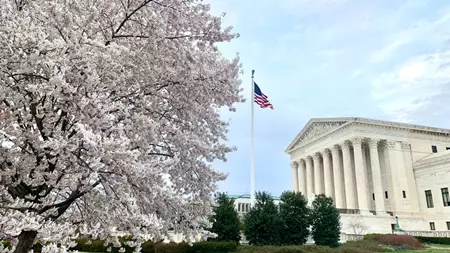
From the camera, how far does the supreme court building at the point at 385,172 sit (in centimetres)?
4462

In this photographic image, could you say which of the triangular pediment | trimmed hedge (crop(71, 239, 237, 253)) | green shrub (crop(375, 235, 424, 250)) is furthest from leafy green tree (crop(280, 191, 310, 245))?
the triangular pediment

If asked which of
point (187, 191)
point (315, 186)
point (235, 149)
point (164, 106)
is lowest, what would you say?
point (187, 191)

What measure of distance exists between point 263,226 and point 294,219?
9.44 feet

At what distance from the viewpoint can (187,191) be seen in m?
8.18

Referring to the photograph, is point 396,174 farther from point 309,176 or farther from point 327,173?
point 309,176

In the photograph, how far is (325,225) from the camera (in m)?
26.5

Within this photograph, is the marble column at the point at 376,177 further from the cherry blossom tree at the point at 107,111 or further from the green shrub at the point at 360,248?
the cherry blossom tree at the point at 107,111

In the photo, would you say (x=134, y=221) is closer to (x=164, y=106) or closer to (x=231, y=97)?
(x=164, y=106)

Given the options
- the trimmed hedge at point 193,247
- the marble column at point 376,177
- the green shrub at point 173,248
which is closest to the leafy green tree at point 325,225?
the trimmed hedge at point 193,247

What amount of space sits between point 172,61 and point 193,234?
3.94m

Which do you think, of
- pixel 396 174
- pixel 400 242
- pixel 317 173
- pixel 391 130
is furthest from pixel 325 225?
pixel 317 173

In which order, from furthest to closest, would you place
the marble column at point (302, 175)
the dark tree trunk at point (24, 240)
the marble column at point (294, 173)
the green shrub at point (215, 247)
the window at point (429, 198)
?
the marble column at point (294, 173)
the marble column at point (302, 175)
the window at point (429, 198)
the green shrub at point (215, 247)
the dark tree trunk at point (24, 240)

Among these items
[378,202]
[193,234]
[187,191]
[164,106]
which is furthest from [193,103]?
[378,202]

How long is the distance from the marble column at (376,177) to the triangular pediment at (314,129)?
5118 mm
